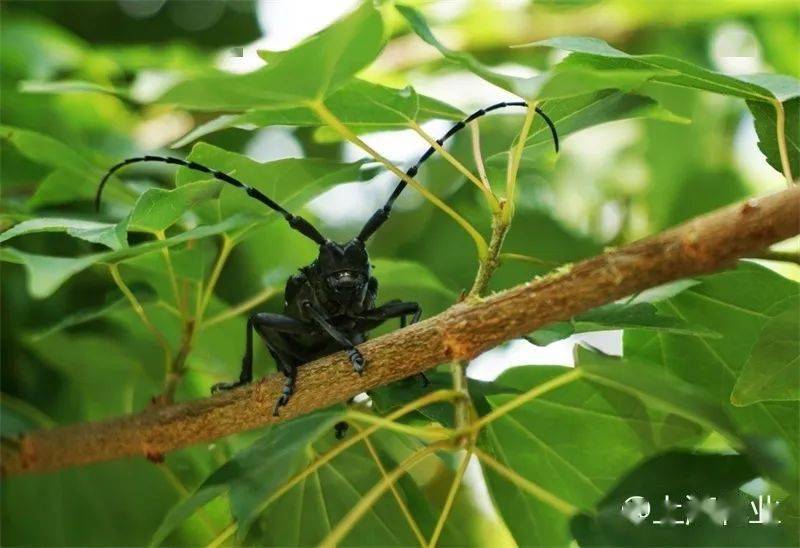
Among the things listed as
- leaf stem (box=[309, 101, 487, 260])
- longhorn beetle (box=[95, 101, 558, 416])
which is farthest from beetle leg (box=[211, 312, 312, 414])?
leaf stem (box=[309, 101, 487, 260])

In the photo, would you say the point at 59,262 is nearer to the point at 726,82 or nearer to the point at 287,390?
the point at 287,390

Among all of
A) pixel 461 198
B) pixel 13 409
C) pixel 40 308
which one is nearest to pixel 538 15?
pixel 461 198

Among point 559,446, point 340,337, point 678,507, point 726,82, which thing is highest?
point 726,82

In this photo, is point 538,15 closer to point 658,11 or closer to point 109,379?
point 658,11

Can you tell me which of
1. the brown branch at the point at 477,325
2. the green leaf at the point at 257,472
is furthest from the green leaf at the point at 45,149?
the green leaf at the point at 257,472

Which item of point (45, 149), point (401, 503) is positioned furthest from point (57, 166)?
point (401, 503)

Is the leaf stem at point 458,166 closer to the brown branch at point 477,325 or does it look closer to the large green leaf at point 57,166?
the brown branch at point 477,325
